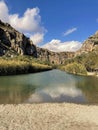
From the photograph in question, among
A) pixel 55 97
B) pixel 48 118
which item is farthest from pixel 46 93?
pixel 48 118

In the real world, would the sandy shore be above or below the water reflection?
below

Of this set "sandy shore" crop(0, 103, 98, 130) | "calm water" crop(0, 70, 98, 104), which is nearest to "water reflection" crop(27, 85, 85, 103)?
"calm water" crop(0, 70, 98, 104)

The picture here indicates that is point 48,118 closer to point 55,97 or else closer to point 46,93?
point 55,97

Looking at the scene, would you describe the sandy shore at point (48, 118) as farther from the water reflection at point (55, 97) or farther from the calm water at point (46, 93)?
the water reflection at point (55, 97)

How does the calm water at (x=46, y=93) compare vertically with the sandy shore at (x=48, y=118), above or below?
above

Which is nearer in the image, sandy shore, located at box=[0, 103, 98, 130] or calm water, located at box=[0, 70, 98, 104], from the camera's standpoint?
sandy shore, located at box=[0, 103, 98, 130]

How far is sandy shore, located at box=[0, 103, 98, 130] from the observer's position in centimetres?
2450

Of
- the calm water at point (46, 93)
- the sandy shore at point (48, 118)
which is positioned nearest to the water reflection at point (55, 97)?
the calm water at point (46, 93)

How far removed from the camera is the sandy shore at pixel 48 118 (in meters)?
24.5

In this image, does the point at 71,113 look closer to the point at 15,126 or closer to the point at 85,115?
the point at 85,115

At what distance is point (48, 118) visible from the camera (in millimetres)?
27875

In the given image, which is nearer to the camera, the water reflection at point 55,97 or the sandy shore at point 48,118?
the sandy shore at point 48,118

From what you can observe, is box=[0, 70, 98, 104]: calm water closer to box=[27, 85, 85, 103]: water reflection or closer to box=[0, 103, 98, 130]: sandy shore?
box=[27, 85, 85, 103]: water reflection

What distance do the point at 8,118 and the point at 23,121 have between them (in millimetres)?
2129
